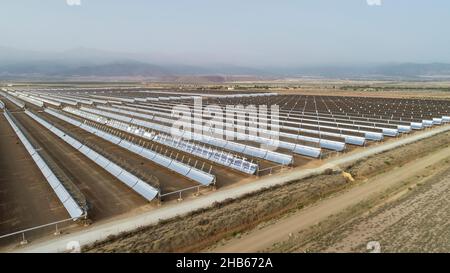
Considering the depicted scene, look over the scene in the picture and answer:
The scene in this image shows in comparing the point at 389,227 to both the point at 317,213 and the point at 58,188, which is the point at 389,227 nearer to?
the point at 317,213

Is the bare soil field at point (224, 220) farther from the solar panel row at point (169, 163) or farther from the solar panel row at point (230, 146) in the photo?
the solar panel row at point (230, 146)

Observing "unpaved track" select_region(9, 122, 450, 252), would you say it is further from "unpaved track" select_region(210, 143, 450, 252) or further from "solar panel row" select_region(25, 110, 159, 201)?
"unpaved track" select_region(210, 143, 450, 252)

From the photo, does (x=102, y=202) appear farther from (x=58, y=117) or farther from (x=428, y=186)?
(x=58, y=117)

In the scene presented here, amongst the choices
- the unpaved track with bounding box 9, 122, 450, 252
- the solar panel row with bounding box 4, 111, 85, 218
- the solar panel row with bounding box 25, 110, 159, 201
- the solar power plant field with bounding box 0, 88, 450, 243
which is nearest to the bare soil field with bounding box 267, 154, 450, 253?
the unpaved track with bounding box 9, 122, 450, 252

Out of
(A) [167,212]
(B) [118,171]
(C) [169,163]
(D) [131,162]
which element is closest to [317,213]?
(A) [167,212]
